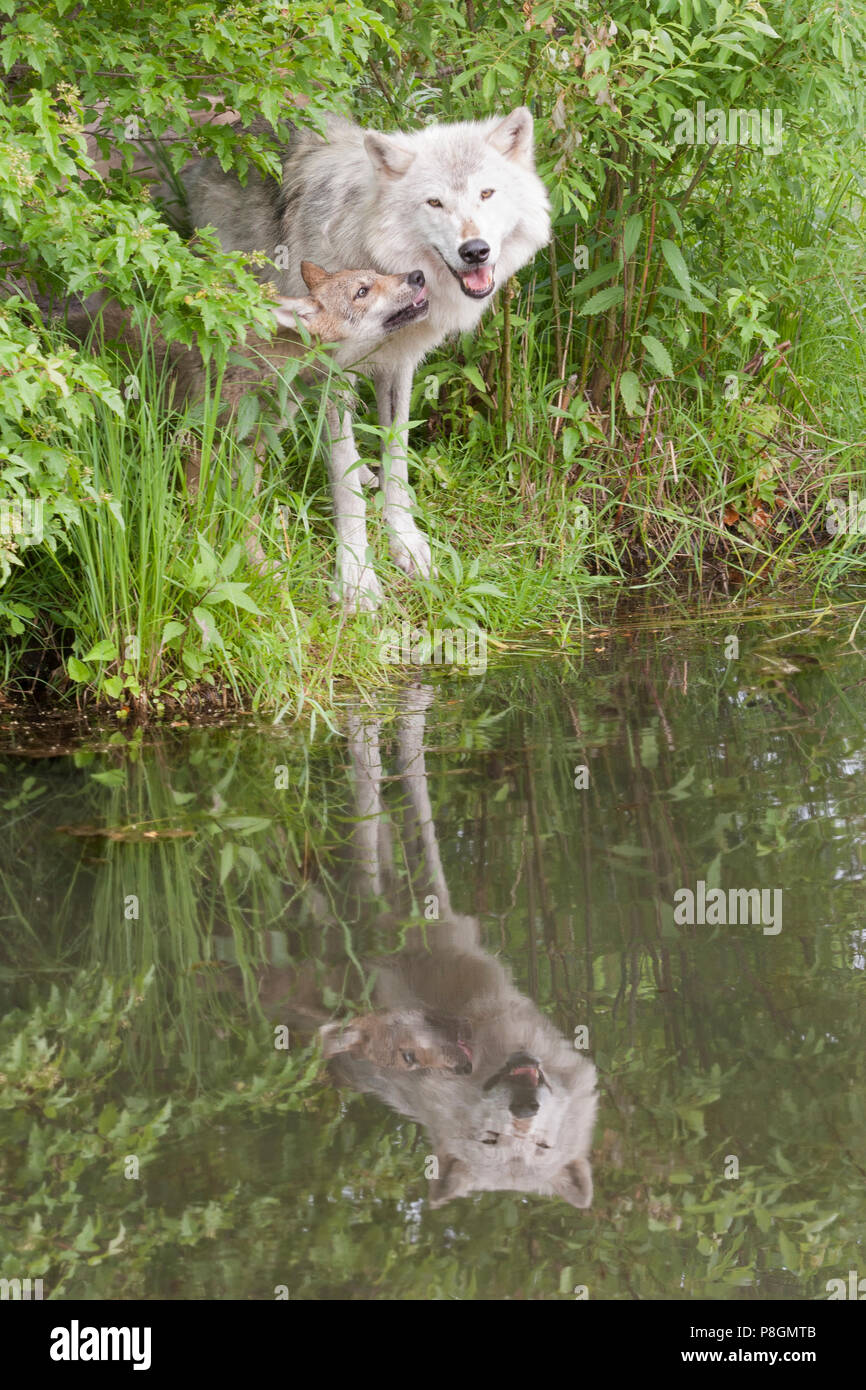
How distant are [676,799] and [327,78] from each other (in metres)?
2.48

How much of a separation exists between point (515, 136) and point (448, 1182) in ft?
13.2

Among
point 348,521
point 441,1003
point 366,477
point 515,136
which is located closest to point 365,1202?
point 441,1003

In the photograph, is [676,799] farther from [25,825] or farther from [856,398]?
[856,398]

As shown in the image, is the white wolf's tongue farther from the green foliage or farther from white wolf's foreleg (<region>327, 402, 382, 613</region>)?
white wolf's foreleg (<region>327, 402, 382, 613</region>)

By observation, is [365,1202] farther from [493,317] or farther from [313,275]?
[493,317]

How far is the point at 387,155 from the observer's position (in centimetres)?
501

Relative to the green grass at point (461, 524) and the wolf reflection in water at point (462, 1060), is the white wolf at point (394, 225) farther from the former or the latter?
the wolf reflection in water at point (462, 1060)

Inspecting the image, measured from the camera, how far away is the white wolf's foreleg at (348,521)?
5.25m

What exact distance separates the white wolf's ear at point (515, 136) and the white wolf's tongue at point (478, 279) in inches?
18.9

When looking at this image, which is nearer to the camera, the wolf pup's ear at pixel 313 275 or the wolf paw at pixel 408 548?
the wolf pup's ear at pixel 313 275

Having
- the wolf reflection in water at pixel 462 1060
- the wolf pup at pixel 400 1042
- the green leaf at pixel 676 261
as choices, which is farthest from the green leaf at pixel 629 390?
the wolf pup at pixel 400 1042

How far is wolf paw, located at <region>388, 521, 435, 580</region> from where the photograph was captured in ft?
18.4

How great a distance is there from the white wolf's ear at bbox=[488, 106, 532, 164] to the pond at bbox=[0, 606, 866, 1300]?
2.13m

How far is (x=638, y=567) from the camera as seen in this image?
6.12m
